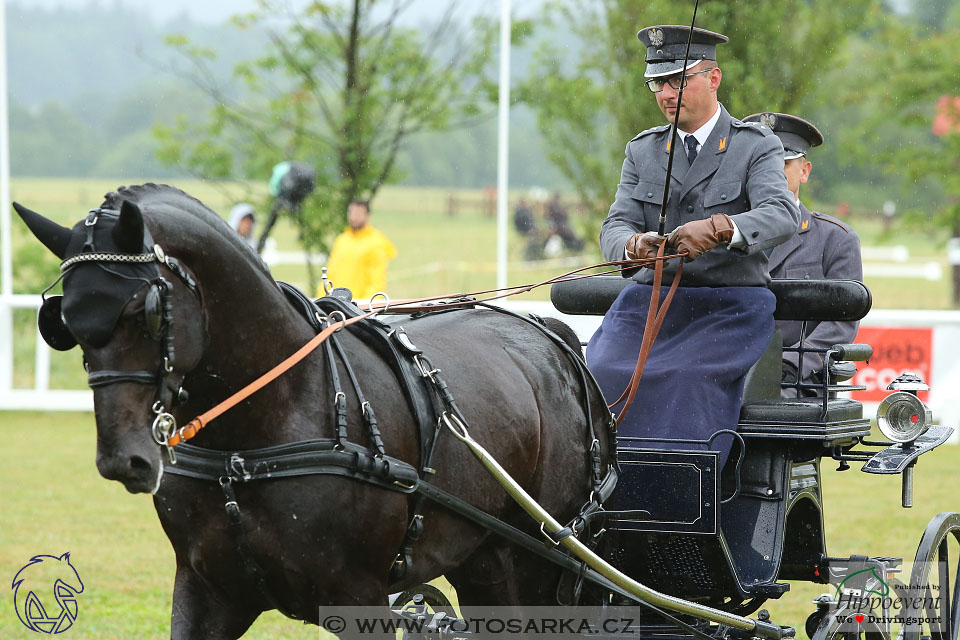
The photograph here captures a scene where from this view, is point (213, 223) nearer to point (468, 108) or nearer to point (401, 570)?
point (401, 570)

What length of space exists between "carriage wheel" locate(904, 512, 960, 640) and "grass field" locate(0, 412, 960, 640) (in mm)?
1012

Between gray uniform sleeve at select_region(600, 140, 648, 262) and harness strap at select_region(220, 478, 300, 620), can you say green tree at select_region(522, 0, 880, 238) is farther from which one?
harness strap at select_region(220, 478, 300, 620)

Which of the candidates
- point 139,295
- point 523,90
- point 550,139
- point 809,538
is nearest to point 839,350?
point 809,538

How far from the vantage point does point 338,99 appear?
12961mm

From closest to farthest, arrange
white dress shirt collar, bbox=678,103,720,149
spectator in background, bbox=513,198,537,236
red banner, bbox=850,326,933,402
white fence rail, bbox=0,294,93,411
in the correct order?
white dress shirt collar, bbox=678,103,720,149 < red banner, bbox=850,326,933,402 < white fence rail, bbox=0,294,93,411 < spectator in background, bbox=513,198,537,236

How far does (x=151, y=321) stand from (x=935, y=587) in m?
3.24

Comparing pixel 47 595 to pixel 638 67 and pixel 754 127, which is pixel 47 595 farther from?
pixel 638 67

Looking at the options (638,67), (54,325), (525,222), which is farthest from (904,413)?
(525,222)

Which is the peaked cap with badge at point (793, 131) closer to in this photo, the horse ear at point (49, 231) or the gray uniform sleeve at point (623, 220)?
the gray uniform sleeve at point (623, 220)

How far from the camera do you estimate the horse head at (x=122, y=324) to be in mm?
2477

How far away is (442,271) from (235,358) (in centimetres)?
2046

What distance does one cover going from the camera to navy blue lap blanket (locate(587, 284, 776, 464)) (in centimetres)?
394

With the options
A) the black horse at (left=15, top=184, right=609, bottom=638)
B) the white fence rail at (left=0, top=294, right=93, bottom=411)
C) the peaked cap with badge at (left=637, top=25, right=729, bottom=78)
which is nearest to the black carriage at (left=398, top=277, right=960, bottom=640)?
the black horse at (left=15, top=184, right=609, bottom=638)

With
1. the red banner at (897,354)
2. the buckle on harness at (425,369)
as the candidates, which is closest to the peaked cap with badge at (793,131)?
the buckle on harness at (425,369)
